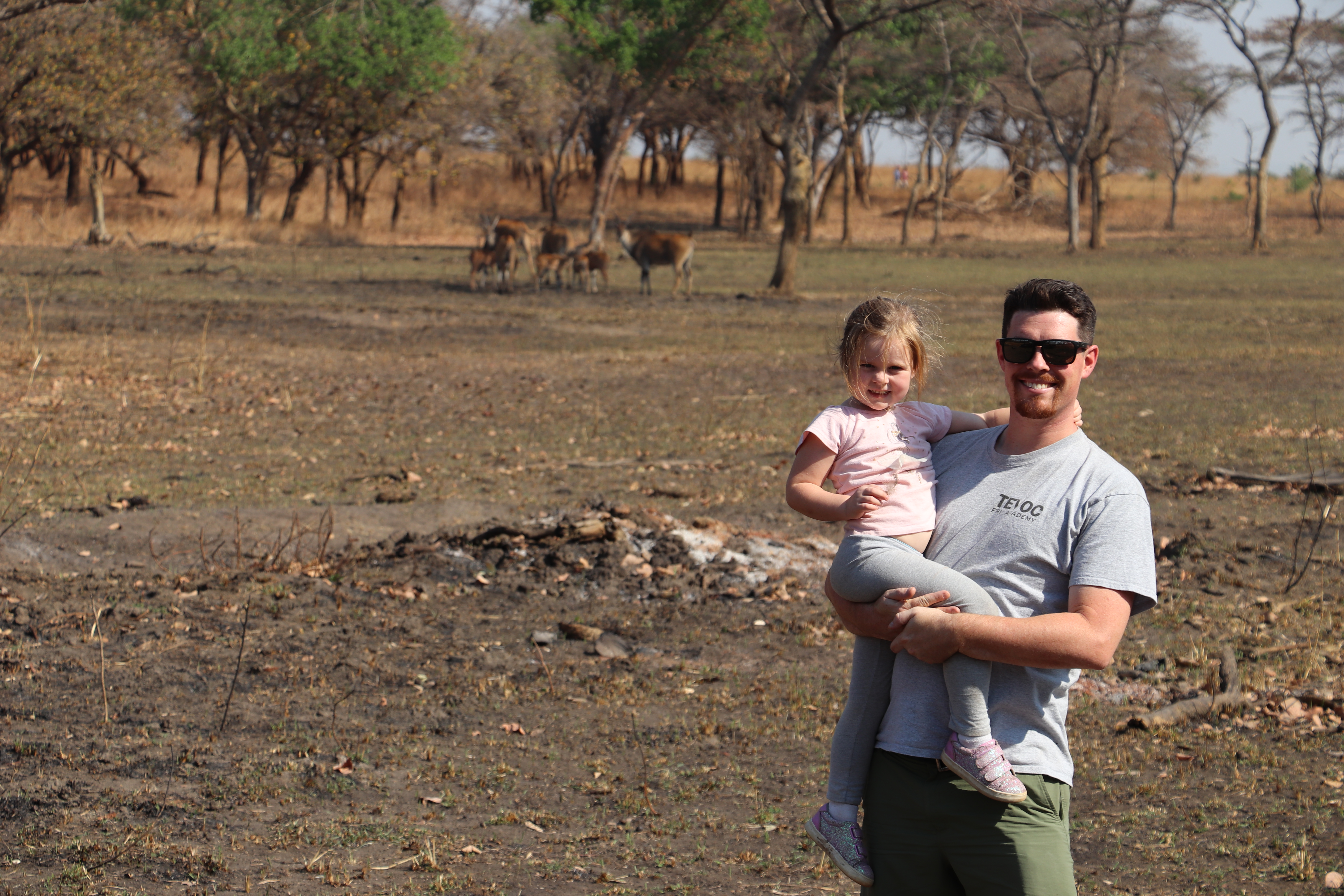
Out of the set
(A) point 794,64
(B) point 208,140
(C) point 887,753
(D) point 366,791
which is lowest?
(D) point 366,791

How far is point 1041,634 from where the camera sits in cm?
246

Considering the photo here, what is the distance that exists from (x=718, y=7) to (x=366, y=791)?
→ 27.0m

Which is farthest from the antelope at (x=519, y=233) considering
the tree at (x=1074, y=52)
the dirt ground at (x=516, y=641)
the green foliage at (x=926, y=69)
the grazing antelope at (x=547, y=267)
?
the green foliage at (x=926, y=69)

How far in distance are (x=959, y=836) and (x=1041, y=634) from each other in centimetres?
44

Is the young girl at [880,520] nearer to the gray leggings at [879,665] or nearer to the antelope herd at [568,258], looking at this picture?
the gray leggings at [879,665]

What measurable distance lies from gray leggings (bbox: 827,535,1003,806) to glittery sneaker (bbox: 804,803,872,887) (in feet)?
0.14

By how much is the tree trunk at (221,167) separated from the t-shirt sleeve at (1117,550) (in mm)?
43864

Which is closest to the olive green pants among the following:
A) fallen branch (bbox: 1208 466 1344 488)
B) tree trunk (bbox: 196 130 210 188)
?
fallen branch (bbox: 1208 466 1344 488)

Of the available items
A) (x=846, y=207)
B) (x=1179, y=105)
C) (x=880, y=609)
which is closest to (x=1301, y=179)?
(x=1179, y=105)

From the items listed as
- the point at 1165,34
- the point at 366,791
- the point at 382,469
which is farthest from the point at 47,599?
the point at 1165,34

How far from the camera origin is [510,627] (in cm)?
700

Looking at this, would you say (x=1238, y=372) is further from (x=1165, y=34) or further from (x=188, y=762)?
(x=1165, y=34)

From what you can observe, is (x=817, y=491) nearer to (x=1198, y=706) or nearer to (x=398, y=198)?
(x=1198, y=706)

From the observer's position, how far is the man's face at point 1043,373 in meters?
2.62
